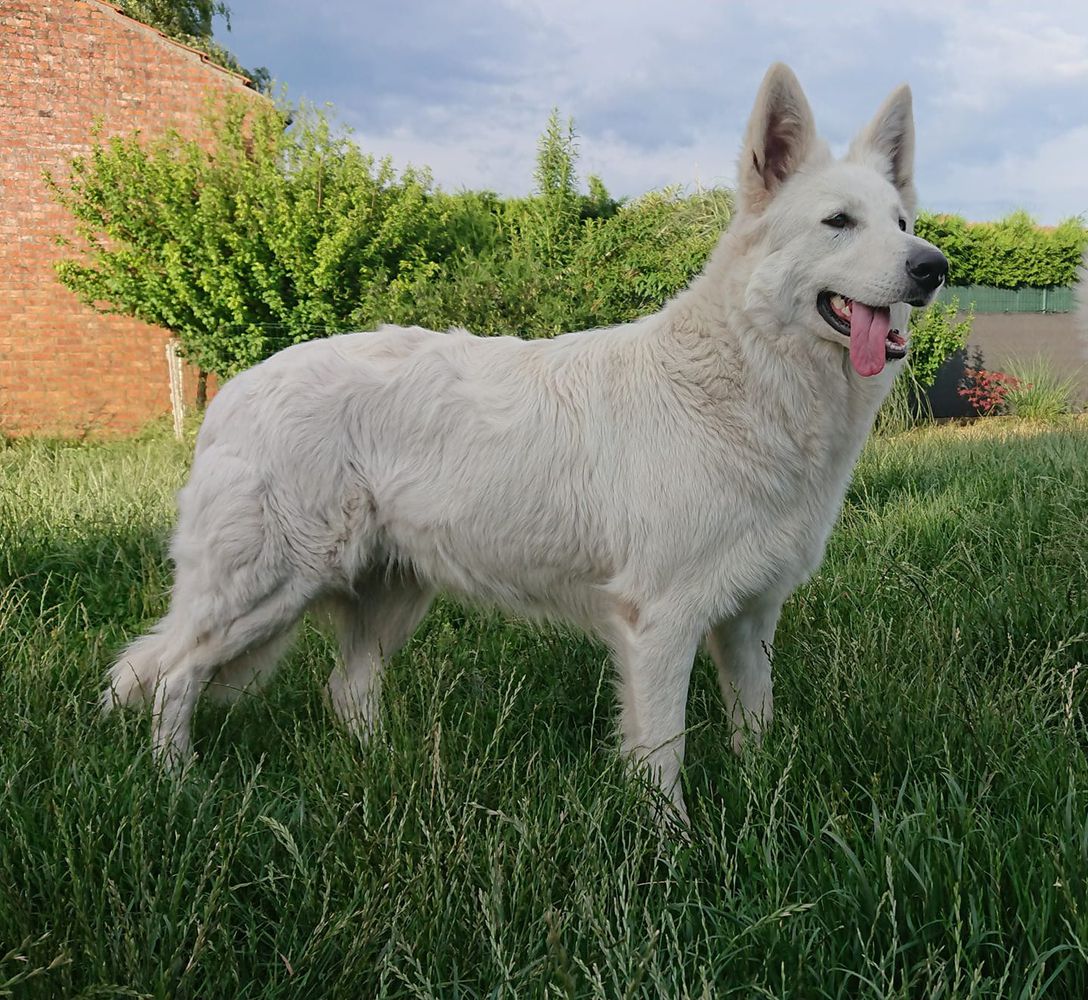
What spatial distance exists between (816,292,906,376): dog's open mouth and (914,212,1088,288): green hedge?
13.6 metres

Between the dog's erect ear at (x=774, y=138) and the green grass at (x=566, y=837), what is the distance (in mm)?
1456

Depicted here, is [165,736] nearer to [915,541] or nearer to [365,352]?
[365,352]

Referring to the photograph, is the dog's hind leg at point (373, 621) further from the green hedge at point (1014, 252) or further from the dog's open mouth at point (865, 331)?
the green hedge at point (1014, 252)

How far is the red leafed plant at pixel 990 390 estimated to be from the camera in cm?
1312

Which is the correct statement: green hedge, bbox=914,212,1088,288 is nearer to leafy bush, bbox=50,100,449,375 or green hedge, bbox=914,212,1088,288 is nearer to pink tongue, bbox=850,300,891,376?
leafy bush, bbox=50,100,449,375

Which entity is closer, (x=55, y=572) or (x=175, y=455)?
(x=55, y=572)

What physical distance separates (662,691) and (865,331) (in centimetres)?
117

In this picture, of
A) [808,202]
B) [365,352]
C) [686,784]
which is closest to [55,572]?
[365,352]

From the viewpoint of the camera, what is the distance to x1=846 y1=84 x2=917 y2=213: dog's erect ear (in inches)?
106

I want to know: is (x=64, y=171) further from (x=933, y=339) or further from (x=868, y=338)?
(x=868, y=338)

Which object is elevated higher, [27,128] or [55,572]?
[27,128]

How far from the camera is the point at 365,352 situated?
2875mm

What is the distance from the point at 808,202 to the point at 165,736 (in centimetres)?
254

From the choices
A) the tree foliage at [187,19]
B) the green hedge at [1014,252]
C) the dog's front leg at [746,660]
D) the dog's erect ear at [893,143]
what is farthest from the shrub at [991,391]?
the tree foliage at [187,19]
